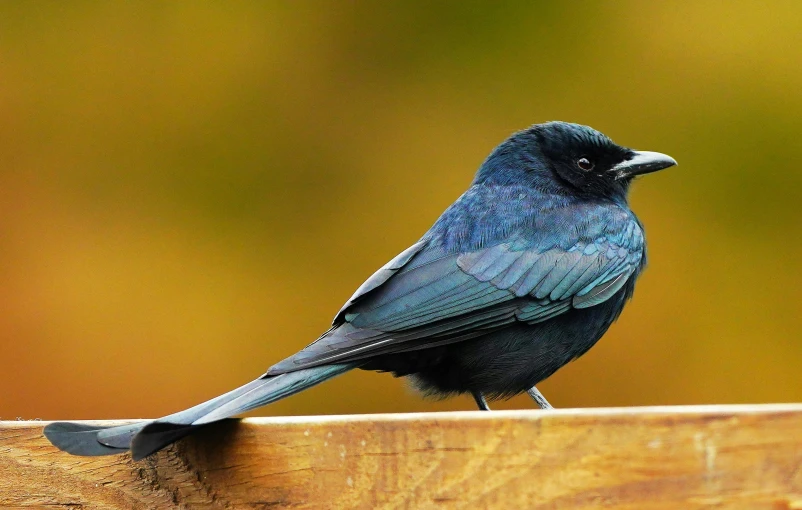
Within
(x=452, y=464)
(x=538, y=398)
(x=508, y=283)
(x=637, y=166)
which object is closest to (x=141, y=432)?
(x=452, y=464)

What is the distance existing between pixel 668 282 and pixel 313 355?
248 cm

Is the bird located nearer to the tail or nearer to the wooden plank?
the tail

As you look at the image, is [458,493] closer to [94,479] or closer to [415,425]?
[415,425]

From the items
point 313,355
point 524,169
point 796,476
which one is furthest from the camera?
point 524,169

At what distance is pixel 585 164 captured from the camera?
13.7ft

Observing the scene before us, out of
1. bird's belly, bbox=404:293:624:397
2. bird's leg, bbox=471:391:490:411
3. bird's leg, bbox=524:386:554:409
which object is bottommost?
bird's leg, bbox=524:386:554:409

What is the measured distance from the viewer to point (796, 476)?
6.17 ft

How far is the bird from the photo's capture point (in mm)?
3193

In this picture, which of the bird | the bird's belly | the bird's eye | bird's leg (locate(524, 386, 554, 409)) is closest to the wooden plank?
the bird

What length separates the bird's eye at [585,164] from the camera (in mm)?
4156

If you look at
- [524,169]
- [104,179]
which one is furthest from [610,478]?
[104,179]

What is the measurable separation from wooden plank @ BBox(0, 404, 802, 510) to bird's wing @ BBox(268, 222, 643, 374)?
61cm

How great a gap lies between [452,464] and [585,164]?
2297 mm

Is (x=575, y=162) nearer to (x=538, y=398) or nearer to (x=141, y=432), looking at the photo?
(x=538, y=398)
